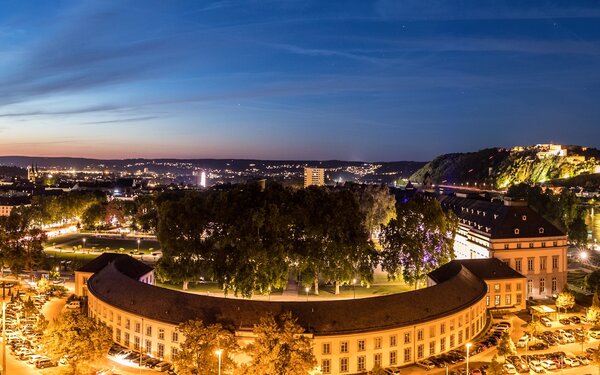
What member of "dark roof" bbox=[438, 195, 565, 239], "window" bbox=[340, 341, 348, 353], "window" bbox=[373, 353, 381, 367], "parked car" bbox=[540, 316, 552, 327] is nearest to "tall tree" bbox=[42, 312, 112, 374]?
"window" bbox=[340, 341, 348, 353]

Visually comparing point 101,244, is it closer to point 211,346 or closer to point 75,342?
point 75,342

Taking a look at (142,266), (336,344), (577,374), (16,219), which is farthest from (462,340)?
(16,219)

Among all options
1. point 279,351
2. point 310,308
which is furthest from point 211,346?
point 310,308

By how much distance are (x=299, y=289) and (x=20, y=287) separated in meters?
37.7

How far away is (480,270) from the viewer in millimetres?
59281

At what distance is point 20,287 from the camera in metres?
67.9

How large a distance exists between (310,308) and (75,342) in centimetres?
1745

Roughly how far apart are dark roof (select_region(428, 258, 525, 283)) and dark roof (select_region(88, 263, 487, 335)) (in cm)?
836

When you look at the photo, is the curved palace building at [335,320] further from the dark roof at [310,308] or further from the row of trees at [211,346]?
the row of trees at [211,346]

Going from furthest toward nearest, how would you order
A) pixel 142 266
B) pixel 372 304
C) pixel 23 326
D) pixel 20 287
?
pixel 20 287
pixel 142 266
pixel 23 326
pixel 372 304

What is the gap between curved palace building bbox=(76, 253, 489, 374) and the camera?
127 ft

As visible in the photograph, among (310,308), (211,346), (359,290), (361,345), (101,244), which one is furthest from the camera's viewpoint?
(101,244)

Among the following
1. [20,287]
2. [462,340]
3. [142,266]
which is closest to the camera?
[462,340]

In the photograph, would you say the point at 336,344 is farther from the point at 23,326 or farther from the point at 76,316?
the point at 23,326
